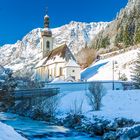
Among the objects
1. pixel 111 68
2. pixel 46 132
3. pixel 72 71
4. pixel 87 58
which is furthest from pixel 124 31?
pixel 46 132

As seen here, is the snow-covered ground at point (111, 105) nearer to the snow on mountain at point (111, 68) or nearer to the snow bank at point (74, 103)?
the snow bank at point (74, 103)

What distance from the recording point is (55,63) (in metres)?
98.2

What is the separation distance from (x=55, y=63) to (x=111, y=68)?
14.3 meters

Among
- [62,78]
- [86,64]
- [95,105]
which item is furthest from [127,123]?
[86,64]

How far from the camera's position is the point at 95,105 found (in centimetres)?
4262

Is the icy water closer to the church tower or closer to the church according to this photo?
the church

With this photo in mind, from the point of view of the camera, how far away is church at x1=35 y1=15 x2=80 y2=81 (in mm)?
91562

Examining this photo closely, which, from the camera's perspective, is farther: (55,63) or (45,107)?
(55,63)

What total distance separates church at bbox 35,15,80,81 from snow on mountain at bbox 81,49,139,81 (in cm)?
496

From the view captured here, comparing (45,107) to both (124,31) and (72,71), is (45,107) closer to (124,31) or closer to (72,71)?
(72,71)

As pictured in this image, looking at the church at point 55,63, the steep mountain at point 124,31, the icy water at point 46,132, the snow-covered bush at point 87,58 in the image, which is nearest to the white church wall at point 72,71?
the church at point 55,63

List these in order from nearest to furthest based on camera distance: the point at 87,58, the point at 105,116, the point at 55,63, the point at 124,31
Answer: the point at 105,116
the point at 55,63
the point at 87,58
the point at 124,31

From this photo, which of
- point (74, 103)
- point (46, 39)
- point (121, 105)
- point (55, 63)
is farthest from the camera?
point (46, 39)

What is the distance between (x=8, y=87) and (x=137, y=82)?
21.1 m
